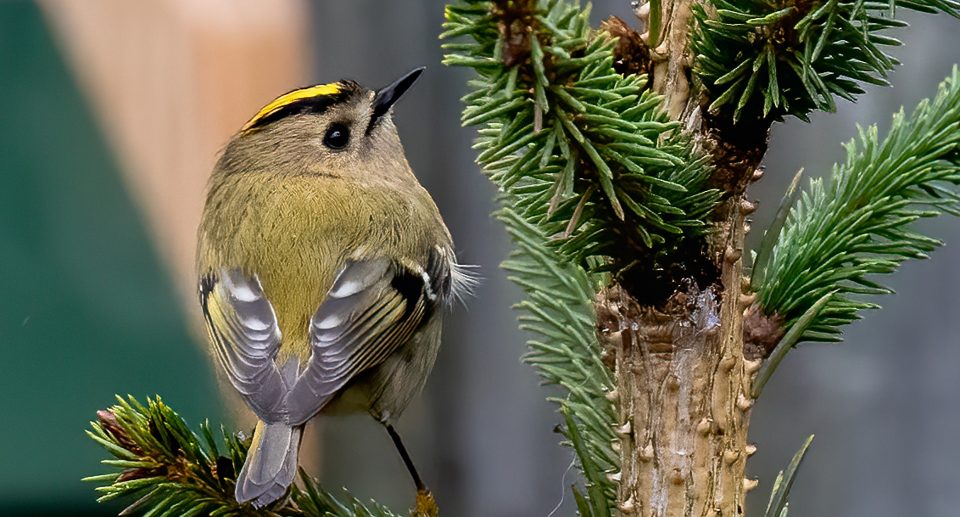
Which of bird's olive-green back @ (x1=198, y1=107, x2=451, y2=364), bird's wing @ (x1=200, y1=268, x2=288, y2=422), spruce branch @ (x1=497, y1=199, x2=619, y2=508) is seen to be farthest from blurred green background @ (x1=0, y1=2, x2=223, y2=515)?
spruce branch @ (x1=497, y1=199, x2=619, y2=508)

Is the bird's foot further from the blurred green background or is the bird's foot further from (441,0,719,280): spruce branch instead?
the blurred green background

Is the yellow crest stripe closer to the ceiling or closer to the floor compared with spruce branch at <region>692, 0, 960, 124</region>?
closer to the floor

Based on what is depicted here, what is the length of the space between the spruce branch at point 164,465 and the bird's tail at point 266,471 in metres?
0.03

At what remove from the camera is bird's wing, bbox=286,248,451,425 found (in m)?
1.38

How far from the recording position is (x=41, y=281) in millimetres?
2434

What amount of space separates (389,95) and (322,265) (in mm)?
398

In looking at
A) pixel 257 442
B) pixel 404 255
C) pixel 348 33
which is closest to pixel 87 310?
pixel 348 33

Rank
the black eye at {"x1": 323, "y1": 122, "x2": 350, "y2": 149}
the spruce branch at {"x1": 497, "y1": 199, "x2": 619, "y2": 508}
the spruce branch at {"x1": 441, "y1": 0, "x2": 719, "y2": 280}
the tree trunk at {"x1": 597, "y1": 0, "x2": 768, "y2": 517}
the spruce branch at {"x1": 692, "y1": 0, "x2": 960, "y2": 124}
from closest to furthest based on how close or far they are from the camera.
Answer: the spruce branch at {"x1": 441, "y1": 0, "x2": 719, "y2": 280}, the spruce branch at {"x1": 692, "y1": 0, "x2": 960, "y2": 124}, the tree trunk at {"x1": 597, "y1": 0, "x2": 768, "y2": 517}, the spruce branch at {"x1": 497, "y1": 199, "x2": 619, "y2": 508}, the black eye at {"x1": 323, "y1": 122, "x2": 350, "y2": 149}

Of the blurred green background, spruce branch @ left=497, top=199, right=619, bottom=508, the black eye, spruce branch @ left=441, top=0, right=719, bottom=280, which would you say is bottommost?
the blurred green background

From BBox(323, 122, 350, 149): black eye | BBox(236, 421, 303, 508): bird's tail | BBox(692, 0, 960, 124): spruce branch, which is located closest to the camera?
BBox(692, 0, 960, 124): spruce branch

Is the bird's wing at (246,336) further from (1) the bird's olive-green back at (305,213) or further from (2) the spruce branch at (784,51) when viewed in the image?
(2) the spruce branch at (784,51)

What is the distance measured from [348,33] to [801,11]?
5.28ft

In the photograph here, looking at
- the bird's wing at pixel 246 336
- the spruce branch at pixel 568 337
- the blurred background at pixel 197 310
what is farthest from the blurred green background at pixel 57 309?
the spruce branch at pixel 568 337

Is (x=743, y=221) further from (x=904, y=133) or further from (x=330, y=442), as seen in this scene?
(x=330, y=442)
